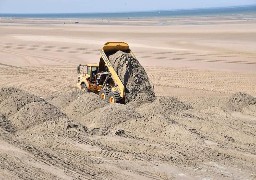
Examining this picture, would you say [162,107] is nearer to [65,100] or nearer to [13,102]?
[65,100]

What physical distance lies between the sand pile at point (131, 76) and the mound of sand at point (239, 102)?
2780mm

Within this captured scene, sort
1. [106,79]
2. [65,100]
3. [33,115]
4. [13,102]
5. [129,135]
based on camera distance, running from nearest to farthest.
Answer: [129,135]
[33,115]
[13,102]
[65,100]
[106,79]

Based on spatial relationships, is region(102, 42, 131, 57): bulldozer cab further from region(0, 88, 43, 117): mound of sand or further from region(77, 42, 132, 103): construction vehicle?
region(0, 88, 43, 117): mound of sand

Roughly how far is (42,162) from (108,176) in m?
1.58

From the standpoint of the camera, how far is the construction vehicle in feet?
53.0

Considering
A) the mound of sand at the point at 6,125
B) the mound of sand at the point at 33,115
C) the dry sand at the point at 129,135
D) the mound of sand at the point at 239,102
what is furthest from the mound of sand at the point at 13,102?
the mound of sand at the point at 239,102

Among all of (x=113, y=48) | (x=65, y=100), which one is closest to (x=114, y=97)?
(x=65, y=100)

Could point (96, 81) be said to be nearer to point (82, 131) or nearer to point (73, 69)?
point (82, 131)

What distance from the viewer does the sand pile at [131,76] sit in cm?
1648

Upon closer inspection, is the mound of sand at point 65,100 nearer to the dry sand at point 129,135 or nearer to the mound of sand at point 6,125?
the dry sand at point 129,135

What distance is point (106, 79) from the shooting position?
1728cm

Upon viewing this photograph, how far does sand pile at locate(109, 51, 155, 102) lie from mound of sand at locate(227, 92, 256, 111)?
2.78m

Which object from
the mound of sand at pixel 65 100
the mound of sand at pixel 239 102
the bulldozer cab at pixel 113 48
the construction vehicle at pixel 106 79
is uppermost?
the bulldozer cab at pixel 113 48

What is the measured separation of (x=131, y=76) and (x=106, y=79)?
106cm
